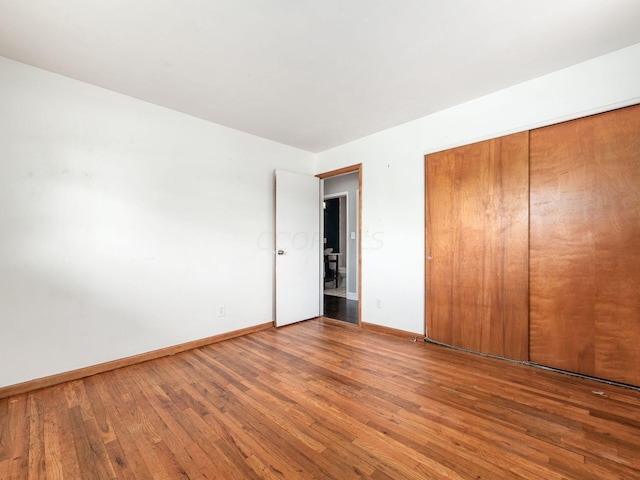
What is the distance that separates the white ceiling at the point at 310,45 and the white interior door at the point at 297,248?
51.5 inches

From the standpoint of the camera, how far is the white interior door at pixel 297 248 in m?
3.73

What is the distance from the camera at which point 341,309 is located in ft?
15.2

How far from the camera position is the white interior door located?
3729 millimetres

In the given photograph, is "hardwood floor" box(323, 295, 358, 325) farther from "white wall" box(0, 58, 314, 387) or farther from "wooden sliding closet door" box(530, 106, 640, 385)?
"wooden sliding closet door" box(530, 106, 640, 385)

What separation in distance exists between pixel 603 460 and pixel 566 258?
1447 mm

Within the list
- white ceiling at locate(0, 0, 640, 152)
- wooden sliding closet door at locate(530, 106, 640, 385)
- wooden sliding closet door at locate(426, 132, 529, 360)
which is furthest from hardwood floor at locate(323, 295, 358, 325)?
white ceiling at locate(0, 0, 640, 152)

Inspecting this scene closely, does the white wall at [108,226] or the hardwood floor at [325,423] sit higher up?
the white wall at [108,226]

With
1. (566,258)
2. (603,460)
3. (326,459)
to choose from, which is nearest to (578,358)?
(566,258)

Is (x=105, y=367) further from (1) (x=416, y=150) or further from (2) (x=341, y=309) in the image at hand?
(1) (x=416, y=150)

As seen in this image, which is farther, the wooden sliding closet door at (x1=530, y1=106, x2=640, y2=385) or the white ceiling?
the wooden sliding closet door at (x1=530, y1=106, x2=640, y2=385)

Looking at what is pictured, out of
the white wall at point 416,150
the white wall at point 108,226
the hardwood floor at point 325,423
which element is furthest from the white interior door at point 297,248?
the hardwood floor at point 325,423

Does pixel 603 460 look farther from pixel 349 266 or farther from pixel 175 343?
pixel 349 266

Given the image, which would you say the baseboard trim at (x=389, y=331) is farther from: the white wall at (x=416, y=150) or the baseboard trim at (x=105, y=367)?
the baseboard trim at (x=105, y=367)

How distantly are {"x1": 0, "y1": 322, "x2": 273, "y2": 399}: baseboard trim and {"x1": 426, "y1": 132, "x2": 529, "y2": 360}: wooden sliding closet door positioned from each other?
2423 millimetres
